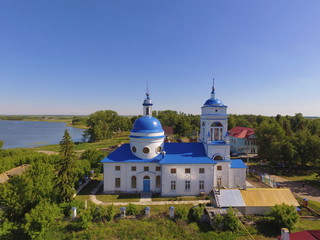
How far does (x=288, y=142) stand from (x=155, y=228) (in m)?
26.6

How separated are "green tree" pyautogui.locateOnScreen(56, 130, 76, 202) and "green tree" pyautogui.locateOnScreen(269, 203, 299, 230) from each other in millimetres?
18648

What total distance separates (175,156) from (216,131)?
6312 mm

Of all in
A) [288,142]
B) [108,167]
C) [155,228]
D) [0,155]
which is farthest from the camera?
[0,155]

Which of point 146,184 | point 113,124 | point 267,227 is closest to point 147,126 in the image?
point 146,184

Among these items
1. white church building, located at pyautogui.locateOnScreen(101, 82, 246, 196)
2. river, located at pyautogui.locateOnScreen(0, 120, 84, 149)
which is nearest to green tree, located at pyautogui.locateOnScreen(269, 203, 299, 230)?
white church building, located at pyautogui.locateOnScreen(101, 82, 246, 196)

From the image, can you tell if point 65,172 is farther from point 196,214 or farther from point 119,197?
point 196,214

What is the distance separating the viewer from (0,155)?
3431 cm

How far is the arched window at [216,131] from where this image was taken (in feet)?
71.8

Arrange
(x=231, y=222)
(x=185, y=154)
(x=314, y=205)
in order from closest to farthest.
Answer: (x=231, y=222) → (x=314, y=205) → (x=185, y=154)

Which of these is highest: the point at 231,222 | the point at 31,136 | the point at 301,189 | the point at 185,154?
the point at 185,154

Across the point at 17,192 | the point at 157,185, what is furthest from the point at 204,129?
the point at 17,192

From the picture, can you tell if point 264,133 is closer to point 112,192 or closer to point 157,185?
point 157,185

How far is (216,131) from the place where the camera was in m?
23.0

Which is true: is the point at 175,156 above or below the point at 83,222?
above
